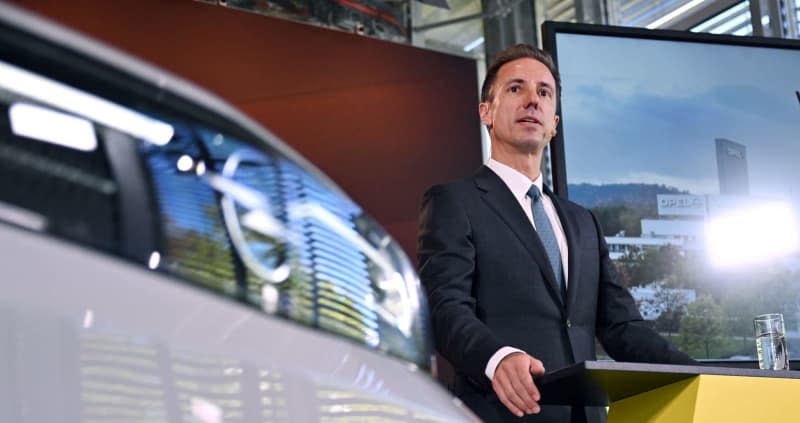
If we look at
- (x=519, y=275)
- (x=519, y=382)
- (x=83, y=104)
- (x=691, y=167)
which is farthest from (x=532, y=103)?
(x=83, y=104)

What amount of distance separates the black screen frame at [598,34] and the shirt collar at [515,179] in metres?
0.75

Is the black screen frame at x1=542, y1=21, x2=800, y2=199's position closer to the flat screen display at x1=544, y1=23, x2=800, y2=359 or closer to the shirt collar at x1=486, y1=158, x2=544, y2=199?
the flat screen display at x1=544, y1=23, x2=800, y2=359

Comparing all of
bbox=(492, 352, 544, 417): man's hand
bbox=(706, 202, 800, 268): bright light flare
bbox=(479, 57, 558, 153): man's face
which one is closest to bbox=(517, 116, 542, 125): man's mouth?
bbox=(479, 57, 558, 153): man's face

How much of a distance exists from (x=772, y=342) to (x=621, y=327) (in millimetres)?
286

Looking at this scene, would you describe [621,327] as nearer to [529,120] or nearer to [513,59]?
[529,120]

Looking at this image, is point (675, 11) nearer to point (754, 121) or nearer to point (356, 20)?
point (754, 121)

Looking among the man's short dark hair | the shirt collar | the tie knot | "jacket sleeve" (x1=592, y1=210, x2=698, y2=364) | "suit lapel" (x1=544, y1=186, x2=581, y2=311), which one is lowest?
"jacket sleeve" (x1=592, y1=210, x2=698, y2=364)

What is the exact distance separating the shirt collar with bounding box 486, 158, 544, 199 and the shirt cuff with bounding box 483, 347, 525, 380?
0.51 m

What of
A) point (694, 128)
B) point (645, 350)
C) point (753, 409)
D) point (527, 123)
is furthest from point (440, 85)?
point (753, 409)

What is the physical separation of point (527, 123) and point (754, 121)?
140 centimetres

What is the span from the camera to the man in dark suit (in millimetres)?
1596

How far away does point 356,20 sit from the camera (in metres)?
4.43

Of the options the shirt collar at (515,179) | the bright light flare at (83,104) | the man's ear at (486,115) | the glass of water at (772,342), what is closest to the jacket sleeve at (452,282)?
the shirt collar at (515,179)

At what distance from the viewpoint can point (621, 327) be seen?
72.3 inches
